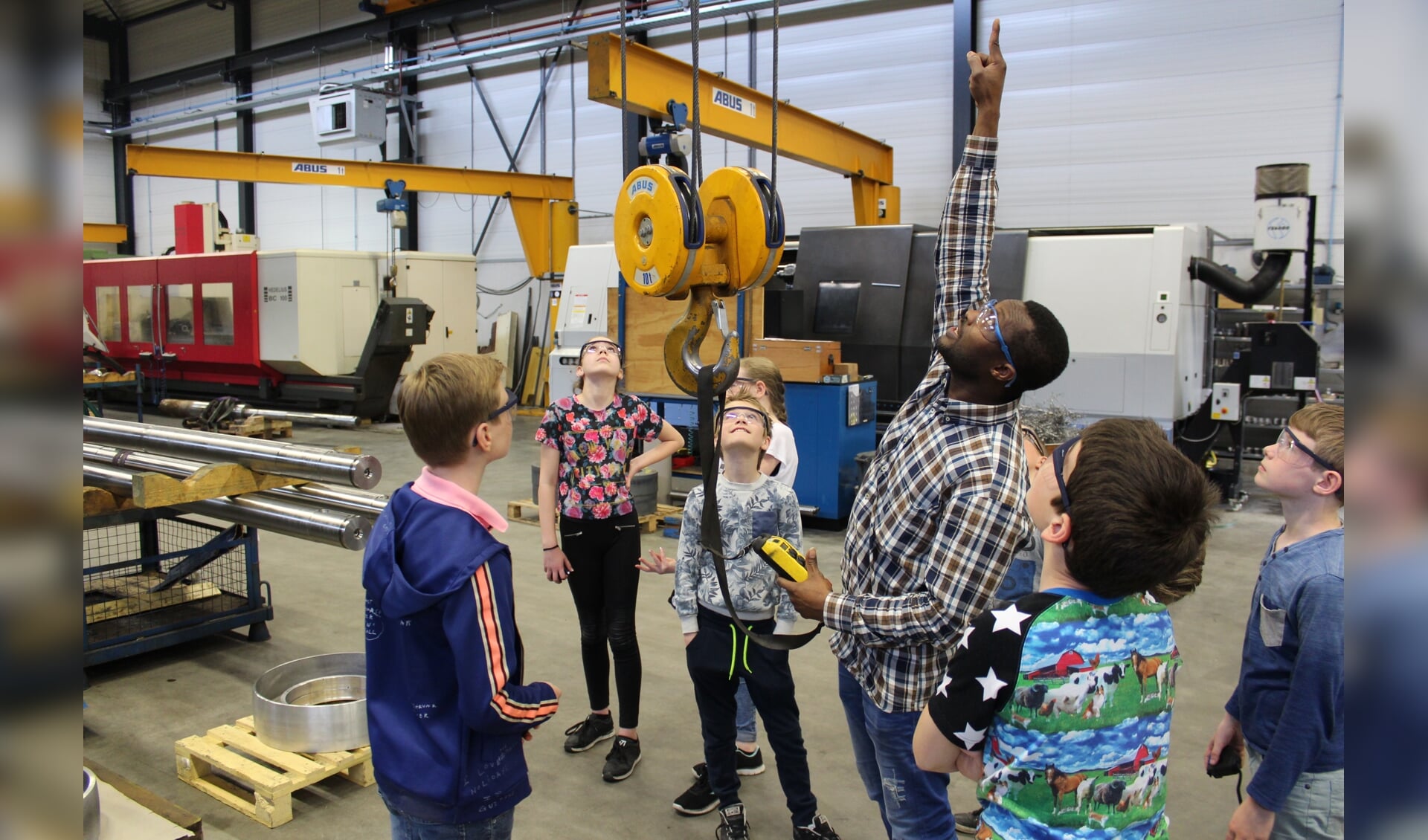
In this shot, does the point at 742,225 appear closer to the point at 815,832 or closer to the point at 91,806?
the point at 91,806

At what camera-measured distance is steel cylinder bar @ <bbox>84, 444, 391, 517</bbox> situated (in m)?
3.43

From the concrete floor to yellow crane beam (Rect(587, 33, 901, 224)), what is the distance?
8.35ft

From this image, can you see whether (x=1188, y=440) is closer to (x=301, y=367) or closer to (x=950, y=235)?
(x=950, y=235)

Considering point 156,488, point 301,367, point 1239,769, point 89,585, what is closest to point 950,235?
point 1239,769

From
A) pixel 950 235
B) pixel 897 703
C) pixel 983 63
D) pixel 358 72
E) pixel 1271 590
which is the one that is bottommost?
pixel 897 703

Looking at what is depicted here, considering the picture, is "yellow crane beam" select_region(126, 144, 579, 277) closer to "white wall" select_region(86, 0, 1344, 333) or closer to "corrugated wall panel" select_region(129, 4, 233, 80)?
"white wall" select_region(86, 0, 1344, 333)

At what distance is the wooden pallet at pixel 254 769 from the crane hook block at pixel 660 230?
80.0 inches

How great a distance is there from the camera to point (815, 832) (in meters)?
2.67

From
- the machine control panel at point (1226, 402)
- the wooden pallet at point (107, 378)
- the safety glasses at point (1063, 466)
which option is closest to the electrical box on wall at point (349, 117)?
the wooden pallet at point (107, 378)

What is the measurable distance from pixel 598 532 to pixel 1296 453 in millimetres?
2038

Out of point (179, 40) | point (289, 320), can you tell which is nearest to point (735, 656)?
point (289, 320)

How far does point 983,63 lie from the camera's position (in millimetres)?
1935

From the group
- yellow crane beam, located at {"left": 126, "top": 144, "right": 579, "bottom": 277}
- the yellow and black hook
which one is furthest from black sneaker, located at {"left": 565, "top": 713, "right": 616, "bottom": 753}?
yellow crane beam, located at {"left": 126, "top": 144, "right": 579, "bottom": 277}
